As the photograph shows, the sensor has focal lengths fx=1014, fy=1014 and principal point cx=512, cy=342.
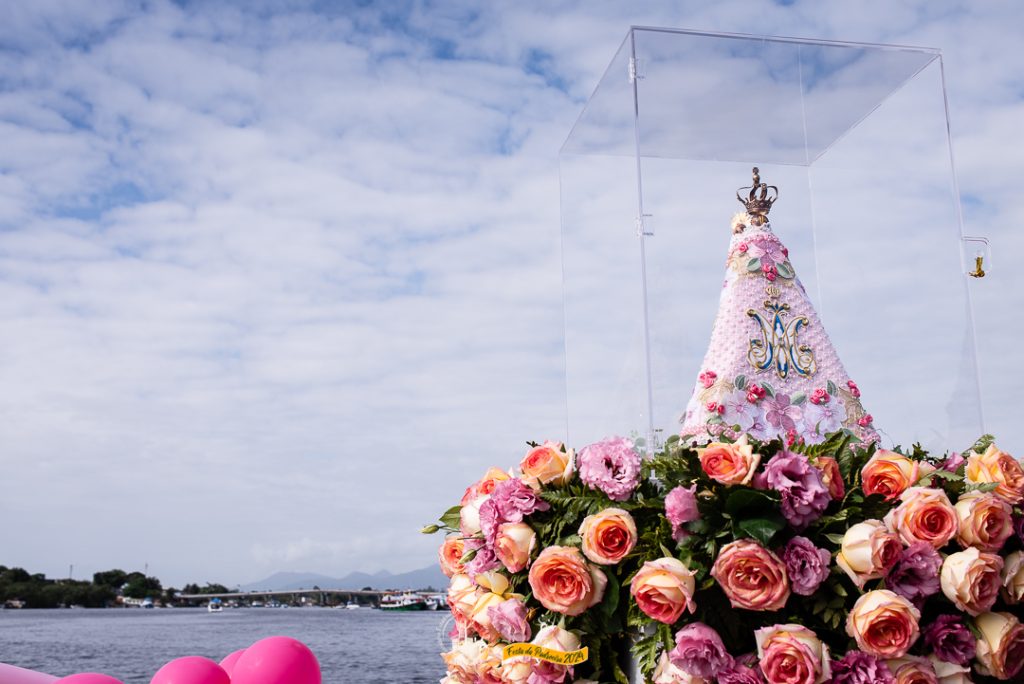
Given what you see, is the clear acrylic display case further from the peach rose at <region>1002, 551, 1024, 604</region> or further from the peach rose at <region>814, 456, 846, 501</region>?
the peach rose at <region>1002, 551, 1024, 604</region>

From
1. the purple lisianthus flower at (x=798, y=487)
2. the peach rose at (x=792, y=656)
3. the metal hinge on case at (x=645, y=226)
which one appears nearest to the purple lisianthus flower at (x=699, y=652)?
the peach rose at (x=792, y=656)

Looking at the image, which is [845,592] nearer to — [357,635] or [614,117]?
[614,117]

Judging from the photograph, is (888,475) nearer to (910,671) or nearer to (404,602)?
(910,671)

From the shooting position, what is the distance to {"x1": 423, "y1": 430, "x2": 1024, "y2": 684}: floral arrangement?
2588 mm

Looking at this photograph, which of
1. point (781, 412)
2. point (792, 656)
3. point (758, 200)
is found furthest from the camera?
point (758, 200)

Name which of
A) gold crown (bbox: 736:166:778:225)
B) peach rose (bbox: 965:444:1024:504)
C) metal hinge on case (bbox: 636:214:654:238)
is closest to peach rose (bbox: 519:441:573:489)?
peach rose (bbox: 965:444:1024:504)

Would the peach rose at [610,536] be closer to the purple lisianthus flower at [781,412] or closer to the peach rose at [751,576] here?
the peach rose at [751,576]

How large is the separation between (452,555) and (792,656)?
1408mm

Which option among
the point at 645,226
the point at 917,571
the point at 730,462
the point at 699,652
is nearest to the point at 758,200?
the point at 645,226

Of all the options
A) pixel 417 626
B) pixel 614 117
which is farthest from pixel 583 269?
pixel 417 626

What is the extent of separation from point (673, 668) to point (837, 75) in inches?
139

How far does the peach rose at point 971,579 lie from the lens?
2.63m

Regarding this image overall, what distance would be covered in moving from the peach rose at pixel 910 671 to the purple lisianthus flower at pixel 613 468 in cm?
83

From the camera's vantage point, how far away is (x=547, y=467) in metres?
3.13
